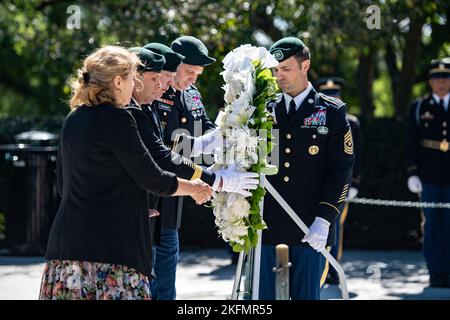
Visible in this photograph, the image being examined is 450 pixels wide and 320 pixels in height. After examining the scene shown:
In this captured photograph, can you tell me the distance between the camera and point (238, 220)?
19.2 ft

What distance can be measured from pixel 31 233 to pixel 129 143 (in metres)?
7.49

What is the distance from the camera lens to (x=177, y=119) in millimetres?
6812

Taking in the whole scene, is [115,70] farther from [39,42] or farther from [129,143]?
[39,42]

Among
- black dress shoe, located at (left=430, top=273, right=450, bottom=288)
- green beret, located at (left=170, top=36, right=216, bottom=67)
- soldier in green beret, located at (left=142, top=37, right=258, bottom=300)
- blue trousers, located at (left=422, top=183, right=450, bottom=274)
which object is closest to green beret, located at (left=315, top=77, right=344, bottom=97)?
blue trousers, located at (left=422, top=183, right=450, bottom=274)

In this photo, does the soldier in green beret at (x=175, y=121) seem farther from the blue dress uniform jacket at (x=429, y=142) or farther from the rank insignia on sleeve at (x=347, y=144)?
the blue dress uniform jacket at (x=429, y=142)

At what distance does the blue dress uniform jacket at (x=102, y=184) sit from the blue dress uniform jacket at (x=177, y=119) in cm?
159

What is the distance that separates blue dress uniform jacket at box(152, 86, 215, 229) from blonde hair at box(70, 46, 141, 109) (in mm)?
1511

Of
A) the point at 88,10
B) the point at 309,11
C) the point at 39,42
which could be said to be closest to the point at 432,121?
the point at 309,11

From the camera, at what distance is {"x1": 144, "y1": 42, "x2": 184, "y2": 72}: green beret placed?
6387 millimetres

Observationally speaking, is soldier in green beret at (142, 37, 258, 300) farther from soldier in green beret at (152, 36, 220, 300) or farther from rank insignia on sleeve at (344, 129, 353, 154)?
rank insignia on sleeve at (344, 129, 353, 154)

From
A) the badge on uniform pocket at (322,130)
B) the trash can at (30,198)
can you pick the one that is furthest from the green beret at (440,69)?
the trash can at (30,198)

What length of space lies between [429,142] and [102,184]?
6337 mm

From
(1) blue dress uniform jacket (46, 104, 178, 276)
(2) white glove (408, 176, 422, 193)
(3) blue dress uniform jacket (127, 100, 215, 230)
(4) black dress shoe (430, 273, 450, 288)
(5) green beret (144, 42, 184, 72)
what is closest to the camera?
(1) blue dress uniform jacket (46, 104, 178, 276)

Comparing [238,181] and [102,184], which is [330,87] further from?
[102,184]
